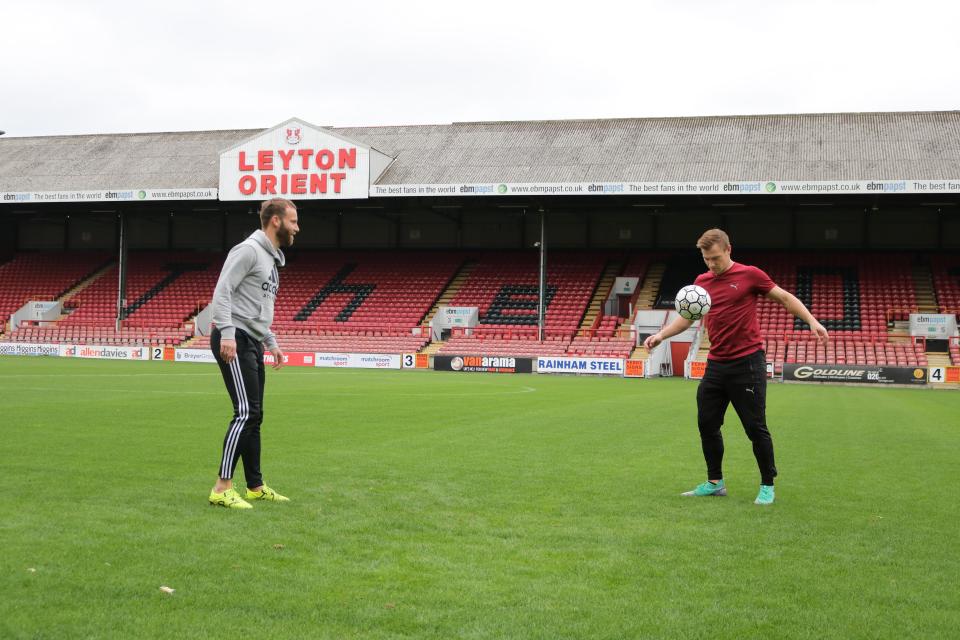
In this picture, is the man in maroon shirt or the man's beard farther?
the man in maroon shirt

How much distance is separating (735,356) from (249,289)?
371 centimetres

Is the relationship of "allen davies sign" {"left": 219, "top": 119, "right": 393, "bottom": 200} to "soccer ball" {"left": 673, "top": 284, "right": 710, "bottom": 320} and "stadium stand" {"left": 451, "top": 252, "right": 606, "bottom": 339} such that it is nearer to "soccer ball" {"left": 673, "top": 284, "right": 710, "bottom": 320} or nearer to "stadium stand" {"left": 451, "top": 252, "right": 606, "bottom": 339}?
"stadium stand" {"left": 451, "top": 252, "right": 606, "bottom": 339}

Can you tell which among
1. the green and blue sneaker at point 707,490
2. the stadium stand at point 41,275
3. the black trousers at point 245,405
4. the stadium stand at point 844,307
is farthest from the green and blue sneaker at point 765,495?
the stadium stand at point 41,275

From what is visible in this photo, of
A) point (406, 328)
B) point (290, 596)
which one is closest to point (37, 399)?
Answer: point (290, 596)

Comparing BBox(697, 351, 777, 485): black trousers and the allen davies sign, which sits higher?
the allen davies sign

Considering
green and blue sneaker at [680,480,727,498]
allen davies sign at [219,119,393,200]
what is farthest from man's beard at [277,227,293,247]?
allen davies sign at [219,119,393,200]

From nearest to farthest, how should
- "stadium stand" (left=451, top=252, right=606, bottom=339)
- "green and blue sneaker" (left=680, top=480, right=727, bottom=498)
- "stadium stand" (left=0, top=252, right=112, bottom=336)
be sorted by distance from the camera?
"green and blue sneaker" (left=680, top=480, right=727, bottom=498) → "stadium stand" (left=451, top=252, right=606, bottom=339) → "stadium stand" (left=0, top=252, right=112, bottom=336)

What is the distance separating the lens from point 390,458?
28.9 ft

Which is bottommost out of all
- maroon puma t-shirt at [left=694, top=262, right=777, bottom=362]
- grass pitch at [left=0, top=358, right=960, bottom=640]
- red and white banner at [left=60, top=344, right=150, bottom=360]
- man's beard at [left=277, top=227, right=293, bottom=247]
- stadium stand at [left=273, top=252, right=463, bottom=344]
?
grass pitch at [left=0, top=358, right=960, bottom=640]

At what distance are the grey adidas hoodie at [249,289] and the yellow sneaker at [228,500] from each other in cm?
108

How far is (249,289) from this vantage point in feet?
21.0

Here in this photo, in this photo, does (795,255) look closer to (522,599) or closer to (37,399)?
(37,399)

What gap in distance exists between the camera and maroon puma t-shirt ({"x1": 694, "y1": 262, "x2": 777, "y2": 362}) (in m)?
6.93

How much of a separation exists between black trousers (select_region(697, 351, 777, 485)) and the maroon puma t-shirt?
0.28 ft
